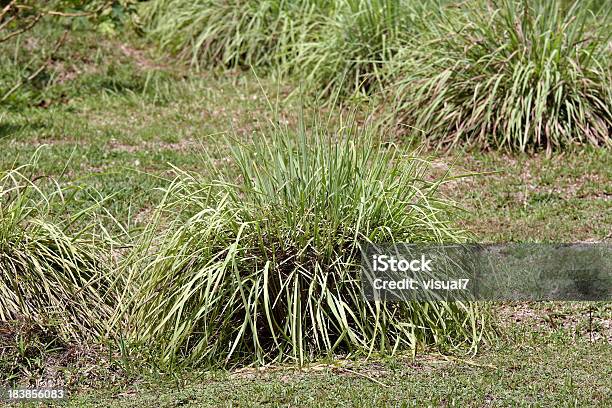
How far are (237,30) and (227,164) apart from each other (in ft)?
13.8

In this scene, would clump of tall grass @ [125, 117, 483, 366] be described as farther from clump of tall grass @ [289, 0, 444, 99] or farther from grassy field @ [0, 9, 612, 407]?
Answer: clump of tall grass @ [289, 0, 444, 99]

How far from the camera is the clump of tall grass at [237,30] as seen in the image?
38.7ft

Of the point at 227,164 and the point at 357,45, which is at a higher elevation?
the point at 357,45

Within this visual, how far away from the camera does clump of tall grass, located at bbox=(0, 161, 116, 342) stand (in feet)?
19.1

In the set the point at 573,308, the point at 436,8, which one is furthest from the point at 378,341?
the point at 436,8

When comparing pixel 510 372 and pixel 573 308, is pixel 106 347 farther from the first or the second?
pixel 573 308

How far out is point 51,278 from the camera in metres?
6.03

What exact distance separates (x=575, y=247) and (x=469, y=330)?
160cm

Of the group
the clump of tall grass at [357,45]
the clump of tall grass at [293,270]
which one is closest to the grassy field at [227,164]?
the clump of tall grass at [293,270]

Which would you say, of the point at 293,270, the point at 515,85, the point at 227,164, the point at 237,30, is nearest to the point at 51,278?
the point at 293,270

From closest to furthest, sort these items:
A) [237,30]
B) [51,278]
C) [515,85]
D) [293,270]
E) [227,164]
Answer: [293,270]
[51,278]
[227,164]
[515,85]
[237,30]

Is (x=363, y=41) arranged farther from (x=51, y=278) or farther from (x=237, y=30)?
(x=51, y=278)

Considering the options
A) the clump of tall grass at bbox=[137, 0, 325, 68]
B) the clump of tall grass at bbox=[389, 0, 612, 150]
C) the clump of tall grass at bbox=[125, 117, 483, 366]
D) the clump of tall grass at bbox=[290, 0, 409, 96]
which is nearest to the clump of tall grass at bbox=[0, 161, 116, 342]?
the clump of tall grass at bbox=[125, 117, 483, 366]

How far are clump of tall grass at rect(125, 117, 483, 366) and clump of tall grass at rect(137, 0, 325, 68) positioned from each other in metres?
5.64
